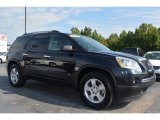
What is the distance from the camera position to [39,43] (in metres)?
8.11

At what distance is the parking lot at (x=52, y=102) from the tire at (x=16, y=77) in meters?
0.22

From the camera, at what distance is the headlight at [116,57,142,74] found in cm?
A: 616

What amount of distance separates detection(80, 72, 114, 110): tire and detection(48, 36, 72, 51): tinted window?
118 centimetres

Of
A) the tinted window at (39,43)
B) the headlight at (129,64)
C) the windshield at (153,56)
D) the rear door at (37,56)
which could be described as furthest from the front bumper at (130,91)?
the windshield at (153,56)

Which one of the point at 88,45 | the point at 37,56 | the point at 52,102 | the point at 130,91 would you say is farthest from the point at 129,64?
the point at 37,56

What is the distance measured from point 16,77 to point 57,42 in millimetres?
2100

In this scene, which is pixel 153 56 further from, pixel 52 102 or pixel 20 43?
pixel 52 102

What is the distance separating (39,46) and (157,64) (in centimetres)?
570

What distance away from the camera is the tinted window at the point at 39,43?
788 cm

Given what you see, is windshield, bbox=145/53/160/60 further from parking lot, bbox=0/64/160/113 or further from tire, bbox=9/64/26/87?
tire, bbox=9/64/26/87

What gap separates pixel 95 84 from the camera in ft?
21.2

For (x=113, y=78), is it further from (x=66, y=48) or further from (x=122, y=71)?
(x=66, y=48)
